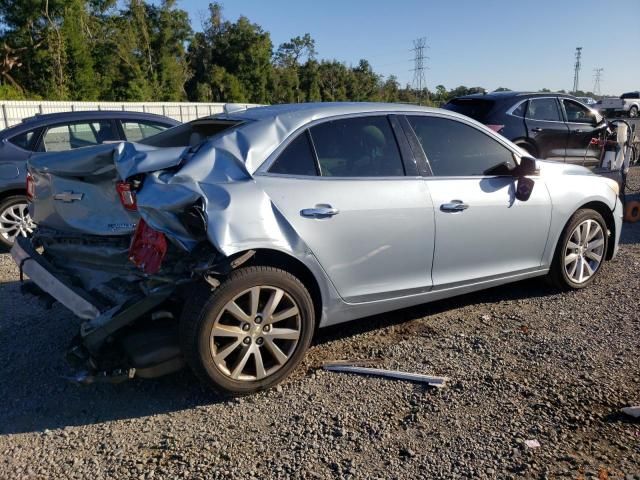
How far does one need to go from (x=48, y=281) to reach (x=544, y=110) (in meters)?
9.51

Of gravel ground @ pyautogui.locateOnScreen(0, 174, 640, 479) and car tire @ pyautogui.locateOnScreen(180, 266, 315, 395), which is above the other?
car tire @ pyautogui.locateOnScreen(180, 266, 315, 395)

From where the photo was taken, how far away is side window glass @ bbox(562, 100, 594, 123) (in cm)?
1085

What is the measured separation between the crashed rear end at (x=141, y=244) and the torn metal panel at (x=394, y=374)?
1058mm

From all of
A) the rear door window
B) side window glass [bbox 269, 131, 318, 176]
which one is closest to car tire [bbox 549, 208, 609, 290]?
side window glass [bbox 269, 131, 318, 176]

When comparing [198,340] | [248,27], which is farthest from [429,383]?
[248,27]

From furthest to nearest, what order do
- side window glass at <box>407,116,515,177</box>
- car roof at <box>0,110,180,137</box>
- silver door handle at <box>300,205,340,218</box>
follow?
car roof at <box>0,110,180,137</box> < side window glass at <box>407,116,515,177</box> < silver door handle at <box>300,205,340,218</box>

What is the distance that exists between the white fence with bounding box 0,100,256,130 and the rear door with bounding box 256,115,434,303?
9.31 metres

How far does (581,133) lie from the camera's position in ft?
35.7

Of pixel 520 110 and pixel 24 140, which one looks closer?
pixel 24 140

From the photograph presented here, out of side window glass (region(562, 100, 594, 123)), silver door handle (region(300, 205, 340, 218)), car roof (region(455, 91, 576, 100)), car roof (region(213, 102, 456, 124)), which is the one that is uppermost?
car roof (region(455, 91, 576, 100))

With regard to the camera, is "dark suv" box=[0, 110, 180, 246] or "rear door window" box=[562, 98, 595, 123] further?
"rear door window" box=[562, 98, 595, 123]

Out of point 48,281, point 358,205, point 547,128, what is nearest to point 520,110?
point 547,128

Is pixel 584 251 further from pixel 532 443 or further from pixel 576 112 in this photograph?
pixel 576 112

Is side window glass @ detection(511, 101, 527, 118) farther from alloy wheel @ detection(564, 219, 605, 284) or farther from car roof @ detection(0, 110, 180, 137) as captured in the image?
car roof @ detection(0, 110, 180, 137)
